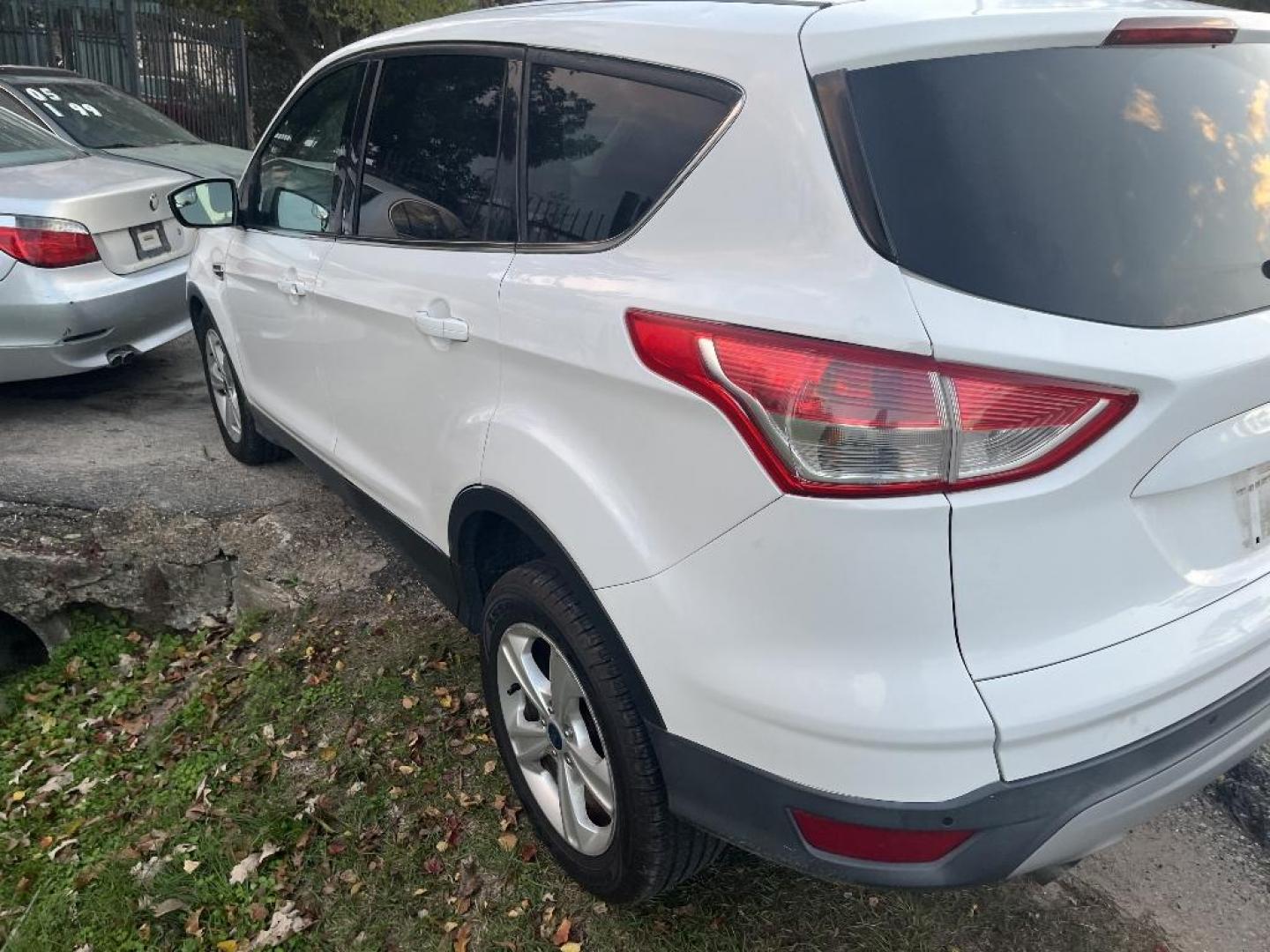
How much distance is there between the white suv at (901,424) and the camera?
152 cm

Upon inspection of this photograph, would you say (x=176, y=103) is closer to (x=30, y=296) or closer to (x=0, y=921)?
(x=30, y=296)

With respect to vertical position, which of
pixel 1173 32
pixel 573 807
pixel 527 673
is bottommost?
pixel 573 807

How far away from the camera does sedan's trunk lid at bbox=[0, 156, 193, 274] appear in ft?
15.2

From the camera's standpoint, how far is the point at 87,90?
7352 mm

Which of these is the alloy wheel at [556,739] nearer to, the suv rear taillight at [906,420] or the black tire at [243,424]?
the suv rear taillight at [906,420]

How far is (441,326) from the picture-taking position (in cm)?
239

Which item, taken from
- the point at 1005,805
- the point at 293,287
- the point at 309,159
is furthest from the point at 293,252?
the point at 1005,805

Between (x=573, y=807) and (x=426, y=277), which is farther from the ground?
(x=426, y=277)

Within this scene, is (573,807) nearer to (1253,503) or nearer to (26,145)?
(1253,503)

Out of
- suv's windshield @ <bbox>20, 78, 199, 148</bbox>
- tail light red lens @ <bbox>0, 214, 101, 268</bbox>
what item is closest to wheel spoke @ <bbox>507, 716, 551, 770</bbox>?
tail light red lens @ <bbox>0, 214, 101, 268</bbox>

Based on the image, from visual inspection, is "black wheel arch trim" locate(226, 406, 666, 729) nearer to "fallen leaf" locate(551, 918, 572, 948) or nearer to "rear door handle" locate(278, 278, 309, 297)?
"rear door handle" locate(278, 278, 309, 297)

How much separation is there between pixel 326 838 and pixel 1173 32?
8.75ft

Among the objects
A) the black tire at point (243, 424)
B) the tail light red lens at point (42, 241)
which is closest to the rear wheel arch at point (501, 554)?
the black tire at point (243, 424)

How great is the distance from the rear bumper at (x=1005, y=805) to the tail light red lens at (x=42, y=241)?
13.6 ft
